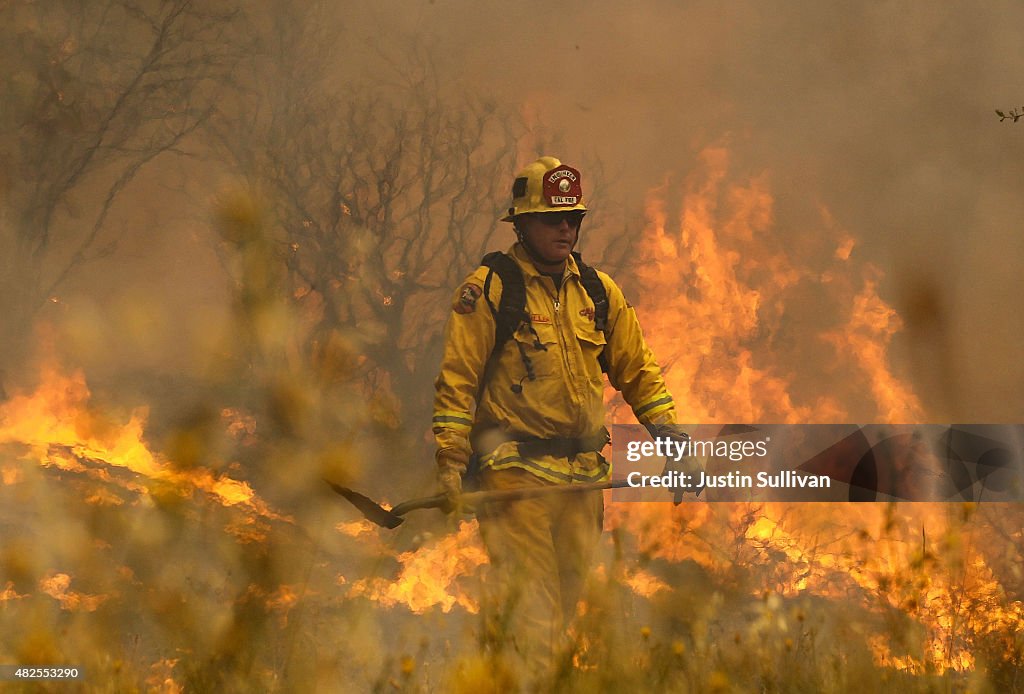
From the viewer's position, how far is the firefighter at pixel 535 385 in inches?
195

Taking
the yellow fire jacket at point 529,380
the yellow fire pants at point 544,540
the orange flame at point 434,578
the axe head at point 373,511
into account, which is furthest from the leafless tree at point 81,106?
the axe head at point 373,511

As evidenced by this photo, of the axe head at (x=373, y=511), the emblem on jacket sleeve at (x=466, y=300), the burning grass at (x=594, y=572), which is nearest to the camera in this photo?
the burning grass at (x=594, y=572)

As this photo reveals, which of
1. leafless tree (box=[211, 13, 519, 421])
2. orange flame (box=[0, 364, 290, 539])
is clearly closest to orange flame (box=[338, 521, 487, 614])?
orange flame (box=[0, 364, 290, 539])

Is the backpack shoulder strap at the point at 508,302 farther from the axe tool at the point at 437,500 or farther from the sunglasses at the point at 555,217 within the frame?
the axe tool at the point at 437,500

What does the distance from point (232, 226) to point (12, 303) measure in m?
11.6

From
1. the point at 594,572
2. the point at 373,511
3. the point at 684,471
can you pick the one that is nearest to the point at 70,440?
the point at 684,471

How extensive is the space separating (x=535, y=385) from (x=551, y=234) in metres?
0.71

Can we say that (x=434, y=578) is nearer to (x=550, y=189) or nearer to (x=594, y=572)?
(x=550, y=189)

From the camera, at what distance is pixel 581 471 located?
5.20 metres

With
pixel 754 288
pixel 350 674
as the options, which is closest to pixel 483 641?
pixel 350 674

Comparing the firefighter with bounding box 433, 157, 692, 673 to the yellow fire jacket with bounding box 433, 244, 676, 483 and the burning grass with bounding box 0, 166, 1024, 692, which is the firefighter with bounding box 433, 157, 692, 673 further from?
the burning grass with bounding box 0, 166, 1024, 692

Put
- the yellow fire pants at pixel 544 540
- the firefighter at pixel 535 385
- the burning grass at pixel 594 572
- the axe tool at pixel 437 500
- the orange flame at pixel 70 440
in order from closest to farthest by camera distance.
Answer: the burning grass at pixel 594 572
the axe tool at pixel 437 500
the yellow fire pants at pixel 544 540
the firefighter at pixel 535 385
the orange flame at pixel 70 440

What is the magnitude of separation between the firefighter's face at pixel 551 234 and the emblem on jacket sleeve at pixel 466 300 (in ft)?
1.21

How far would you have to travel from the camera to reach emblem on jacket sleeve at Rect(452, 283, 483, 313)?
5.07m
